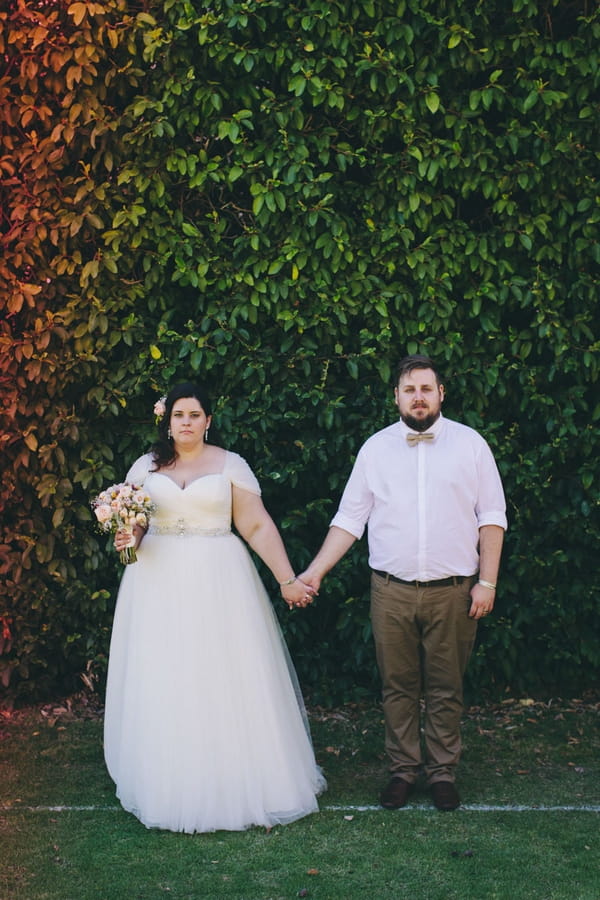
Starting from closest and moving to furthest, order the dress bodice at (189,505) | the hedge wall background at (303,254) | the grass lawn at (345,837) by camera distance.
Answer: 1. the grass lawn at (345,837)
2. the dress bodice at (189,505)
3. the hedge wall background at (303,254)

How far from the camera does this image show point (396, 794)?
4.68 m

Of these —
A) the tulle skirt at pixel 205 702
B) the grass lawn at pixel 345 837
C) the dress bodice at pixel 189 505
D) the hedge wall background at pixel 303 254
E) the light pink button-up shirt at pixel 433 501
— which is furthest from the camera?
the hedge wall background at pixel 303 254

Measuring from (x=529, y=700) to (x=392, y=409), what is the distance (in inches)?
76.7

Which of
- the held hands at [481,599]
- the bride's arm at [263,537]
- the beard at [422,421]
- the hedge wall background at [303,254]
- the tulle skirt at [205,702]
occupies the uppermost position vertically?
the hedge wall background at [303,254]

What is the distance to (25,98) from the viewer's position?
5.61m

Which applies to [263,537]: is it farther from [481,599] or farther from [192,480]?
[481,599]

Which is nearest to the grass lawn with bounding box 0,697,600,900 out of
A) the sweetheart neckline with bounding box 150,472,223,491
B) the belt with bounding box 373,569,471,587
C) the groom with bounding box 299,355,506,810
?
the groom with bounding box 299,355,506,810

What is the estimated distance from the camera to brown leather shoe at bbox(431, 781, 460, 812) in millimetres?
4637

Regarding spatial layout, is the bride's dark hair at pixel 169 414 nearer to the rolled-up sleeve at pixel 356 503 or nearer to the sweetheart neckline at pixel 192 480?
the sweetheart neckline at pixel 192 480

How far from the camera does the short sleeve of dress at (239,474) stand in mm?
4840

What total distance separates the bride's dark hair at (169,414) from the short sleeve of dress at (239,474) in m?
0.25

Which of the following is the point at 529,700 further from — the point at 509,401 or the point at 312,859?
the point at 312,859

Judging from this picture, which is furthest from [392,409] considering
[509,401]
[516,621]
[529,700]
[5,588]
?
[5,588]

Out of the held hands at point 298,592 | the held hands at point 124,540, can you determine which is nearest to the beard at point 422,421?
the held hands at point 298,592
